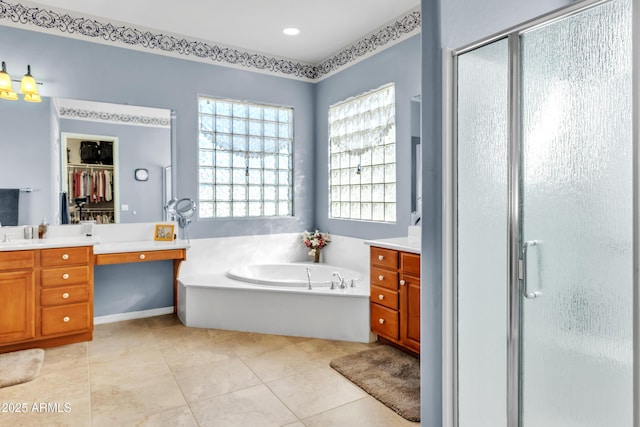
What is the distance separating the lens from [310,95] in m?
4.86

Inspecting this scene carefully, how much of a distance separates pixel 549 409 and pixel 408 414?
0.81 meters

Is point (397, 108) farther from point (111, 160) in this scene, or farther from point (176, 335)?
point (176, 335)

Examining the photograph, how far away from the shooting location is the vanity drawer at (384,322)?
119 inches

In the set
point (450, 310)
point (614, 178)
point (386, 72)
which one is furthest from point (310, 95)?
point (614, 178)

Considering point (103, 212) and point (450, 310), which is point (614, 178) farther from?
point (103, 212)

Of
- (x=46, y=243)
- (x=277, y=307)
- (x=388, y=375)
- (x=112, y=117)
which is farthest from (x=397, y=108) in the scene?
(x=46, y=243)

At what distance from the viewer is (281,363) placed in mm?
2893

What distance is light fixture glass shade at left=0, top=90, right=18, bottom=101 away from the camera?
127 inches

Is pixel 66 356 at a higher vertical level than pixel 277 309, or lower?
lower

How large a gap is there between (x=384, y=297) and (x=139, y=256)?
2.10 m

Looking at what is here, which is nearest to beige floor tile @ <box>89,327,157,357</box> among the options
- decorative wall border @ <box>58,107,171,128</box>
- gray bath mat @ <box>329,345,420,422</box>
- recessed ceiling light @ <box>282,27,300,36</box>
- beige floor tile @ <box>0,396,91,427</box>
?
beige floor tile @ <box>0,396,91,427</box>

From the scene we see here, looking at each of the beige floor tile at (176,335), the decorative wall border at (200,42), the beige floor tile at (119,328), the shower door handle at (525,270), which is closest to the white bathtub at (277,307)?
Answer: the beige floor tile at (176,335)

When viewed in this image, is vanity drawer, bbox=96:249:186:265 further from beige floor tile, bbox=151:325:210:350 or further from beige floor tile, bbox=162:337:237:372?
beige floor tile, bbox=162:337:237:372

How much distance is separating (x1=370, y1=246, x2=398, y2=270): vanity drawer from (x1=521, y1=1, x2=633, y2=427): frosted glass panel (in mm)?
1404
